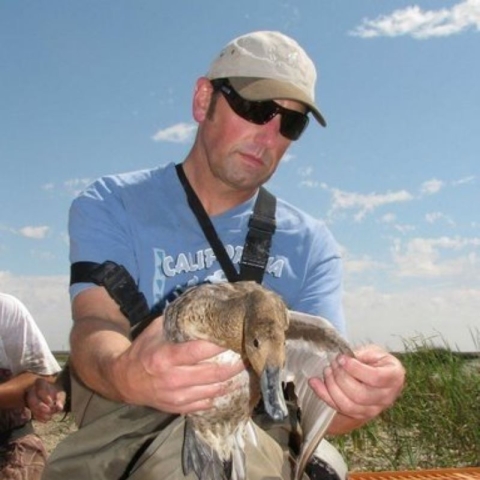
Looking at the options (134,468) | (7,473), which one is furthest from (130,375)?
(7,473)

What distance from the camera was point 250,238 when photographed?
497cm

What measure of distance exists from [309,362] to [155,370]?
1.20 metres

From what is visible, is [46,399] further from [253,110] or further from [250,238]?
[253,110]

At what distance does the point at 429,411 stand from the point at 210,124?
6353 millimetres

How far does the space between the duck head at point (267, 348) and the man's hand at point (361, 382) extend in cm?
53

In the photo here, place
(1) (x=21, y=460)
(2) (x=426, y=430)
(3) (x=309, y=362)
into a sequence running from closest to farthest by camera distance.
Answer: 1. (3) (x=309, y=362)
2. (1) (x=21, y=460)
3. (2) (x=426, y=430)

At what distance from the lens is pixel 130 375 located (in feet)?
11.5

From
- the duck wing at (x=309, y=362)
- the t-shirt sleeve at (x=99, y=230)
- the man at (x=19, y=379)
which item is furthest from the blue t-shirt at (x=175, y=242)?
the man at (x=19, y=379)

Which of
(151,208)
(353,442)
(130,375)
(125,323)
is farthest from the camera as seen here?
(353,442)

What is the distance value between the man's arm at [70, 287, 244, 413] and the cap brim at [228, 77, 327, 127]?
1.84m

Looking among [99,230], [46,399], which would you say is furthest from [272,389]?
[46,399]

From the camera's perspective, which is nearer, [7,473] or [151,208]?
[151,208]

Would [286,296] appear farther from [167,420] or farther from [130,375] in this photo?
[130,375]

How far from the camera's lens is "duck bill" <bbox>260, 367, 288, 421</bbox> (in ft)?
11.6
